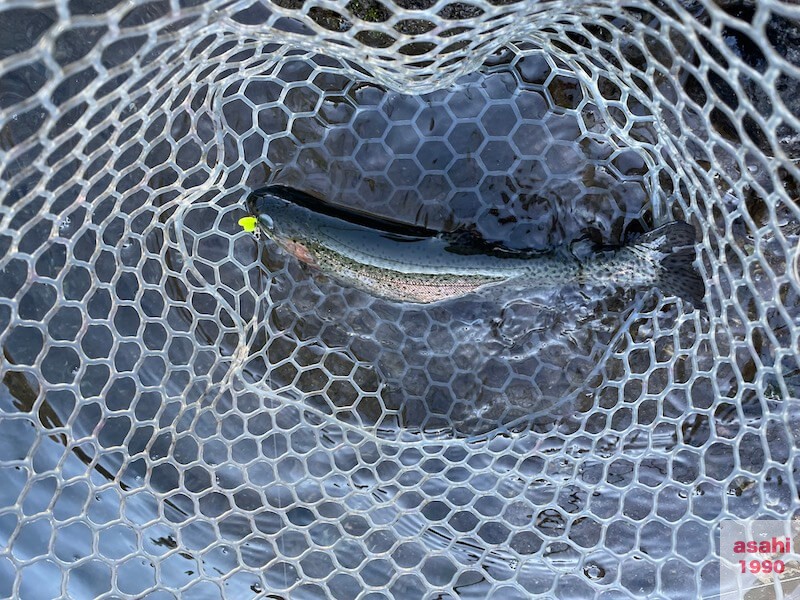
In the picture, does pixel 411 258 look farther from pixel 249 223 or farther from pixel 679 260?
pixel 679 260

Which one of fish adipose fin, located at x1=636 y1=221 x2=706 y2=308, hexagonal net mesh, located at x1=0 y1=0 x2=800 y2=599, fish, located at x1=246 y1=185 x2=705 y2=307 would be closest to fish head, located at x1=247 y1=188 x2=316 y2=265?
fish, located at x1=246 y1=185 x2=705 y2=307

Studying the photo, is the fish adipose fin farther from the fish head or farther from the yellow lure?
the yellow lure

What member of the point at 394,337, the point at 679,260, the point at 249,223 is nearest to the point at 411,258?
the point at 394,337

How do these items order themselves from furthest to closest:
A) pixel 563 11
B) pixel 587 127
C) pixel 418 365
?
pixel 418 365 < pixel 587 127 < pixel 563 11

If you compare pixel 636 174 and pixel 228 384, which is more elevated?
pixel 636 174

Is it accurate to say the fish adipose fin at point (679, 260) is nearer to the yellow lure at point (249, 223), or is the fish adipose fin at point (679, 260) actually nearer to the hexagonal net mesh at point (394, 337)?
the hexagonal net mesh at point (394, 337)

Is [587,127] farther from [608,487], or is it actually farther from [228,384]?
[228,384]

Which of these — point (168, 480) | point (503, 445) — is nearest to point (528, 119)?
point (503, 445)
